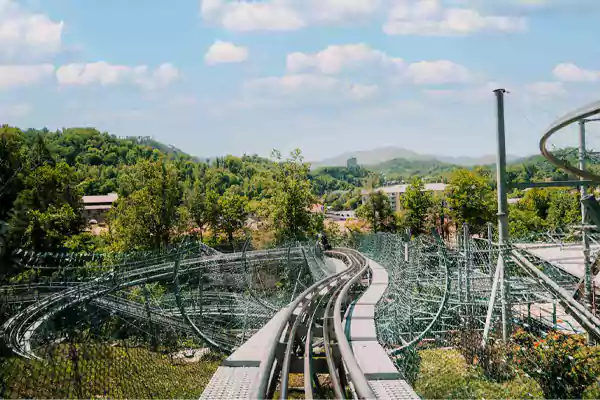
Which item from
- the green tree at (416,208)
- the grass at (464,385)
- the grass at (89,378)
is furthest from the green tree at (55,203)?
the green tree at (416,208)

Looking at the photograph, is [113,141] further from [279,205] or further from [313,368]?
[313,368]

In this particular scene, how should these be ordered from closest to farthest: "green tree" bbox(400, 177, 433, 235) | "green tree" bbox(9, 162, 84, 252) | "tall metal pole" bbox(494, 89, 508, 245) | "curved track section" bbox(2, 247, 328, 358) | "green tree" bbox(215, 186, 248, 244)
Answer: "curved track section" bbox(2, 247, 328, 358) → "tall metal pole" bbox(494, 89, 508, 245) → "green tree" bbox(9, 162, 84, 252) → "green tree" bbox(400, 177, 433, 235) → "green tree" bbox(215, 186, 248, 244)

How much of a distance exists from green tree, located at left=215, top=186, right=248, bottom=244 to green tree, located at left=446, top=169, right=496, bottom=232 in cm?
1831

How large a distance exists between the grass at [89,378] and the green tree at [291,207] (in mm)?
25550

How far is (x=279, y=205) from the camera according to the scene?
3509 centimetres

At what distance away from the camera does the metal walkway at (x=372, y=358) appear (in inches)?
177

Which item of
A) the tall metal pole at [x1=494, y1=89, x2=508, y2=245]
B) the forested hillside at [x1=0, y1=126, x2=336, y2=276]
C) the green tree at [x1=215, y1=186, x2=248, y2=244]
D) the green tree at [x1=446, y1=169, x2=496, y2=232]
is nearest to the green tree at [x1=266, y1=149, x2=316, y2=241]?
the forested hillside at [x1=0, y1=126, x2=336, y2=276]

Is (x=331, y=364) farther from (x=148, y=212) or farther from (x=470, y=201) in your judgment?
(x=470, y=201)

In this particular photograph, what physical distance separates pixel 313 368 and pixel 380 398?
176 centimetres

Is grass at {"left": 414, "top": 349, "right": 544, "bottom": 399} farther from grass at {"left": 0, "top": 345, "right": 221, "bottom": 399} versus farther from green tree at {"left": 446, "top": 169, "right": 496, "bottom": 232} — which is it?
green tree at {"left": 446, "top": 169, "right": 496, "bottom": 232}

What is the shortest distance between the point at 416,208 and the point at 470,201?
4540mm

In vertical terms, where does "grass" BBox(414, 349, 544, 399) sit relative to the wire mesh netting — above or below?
below

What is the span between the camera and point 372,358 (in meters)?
5.61

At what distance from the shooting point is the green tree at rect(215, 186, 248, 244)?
4203cm
